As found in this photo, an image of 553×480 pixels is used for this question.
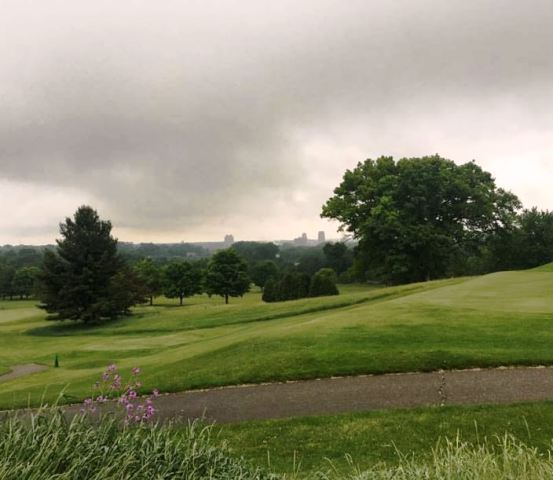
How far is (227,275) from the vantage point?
73.4 meters

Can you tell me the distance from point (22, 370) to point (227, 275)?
165ft

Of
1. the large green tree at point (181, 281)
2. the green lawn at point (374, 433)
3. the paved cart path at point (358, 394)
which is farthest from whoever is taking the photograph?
the large green tree at point (181, 281)

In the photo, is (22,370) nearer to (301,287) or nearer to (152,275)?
(301,287)

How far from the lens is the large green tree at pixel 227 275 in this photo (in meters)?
72.9

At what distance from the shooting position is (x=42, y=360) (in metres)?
26.8

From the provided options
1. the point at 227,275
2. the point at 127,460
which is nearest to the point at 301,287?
the point at 227,275

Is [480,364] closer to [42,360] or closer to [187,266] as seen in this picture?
[42,360]

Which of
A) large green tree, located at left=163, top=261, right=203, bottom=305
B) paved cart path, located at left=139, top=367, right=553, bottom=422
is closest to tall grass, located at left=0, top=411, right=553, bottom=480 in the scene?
paved cart path, located at left=139, top=367, right=553, bottom=422

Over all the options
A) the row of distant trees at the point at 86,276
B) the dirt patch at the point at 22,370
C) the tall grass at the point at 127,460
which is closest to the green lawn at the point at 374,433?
the tall grass at the point at 127,460

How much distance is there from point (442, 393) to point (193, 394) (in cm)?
647

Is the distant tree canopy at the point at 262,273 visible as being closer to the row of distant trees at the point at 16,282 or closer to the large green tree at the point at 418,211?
the row of distant trees at the point at 16,282

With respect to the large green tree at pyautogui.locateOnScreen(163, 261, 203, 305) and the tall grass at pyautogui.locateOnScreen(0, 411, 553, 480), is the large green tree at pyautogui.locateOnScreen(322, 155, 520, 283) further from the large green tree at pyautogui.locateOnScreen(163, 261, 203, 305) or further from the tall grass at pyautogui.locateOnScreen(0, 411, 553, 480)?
the tall grass at pyautogui.locateOnScreen(0, 411, 553, 480)

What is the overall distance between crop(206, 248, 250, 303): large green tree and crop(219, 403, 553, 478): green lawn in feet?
208

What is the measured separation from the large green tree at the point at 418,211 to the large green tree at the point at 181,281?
111ft
